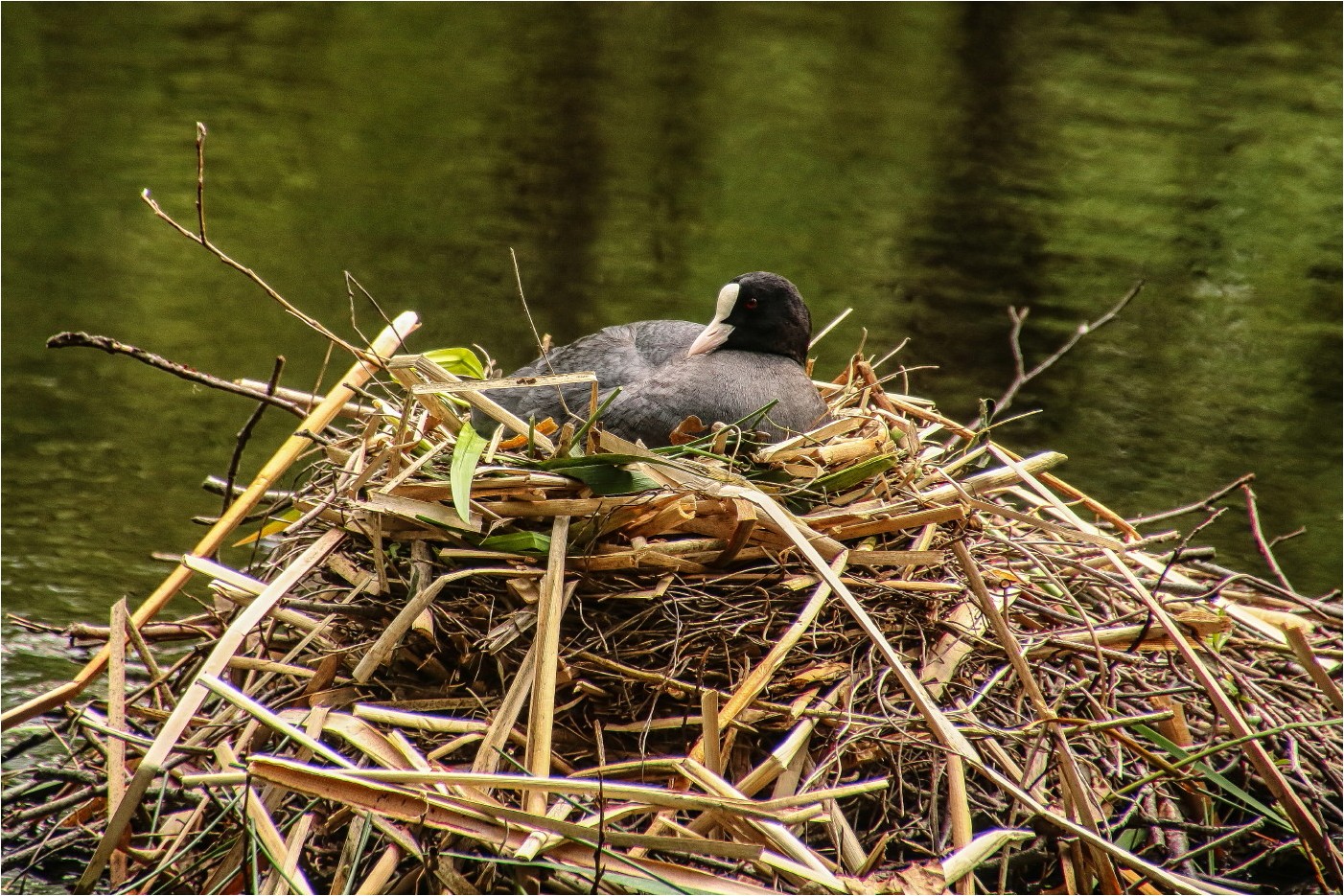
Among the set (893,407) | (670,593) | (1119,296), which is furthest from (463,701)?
(1119,296)

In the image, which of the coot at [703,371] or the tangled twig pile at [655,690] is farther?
the coot at [703,371]

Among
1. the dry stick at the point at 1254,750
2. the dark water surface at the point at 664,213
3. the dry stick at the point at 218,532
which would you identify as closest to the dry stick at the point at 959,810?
the dry stick at the point at 1254,750

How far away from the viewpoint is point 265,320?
6988 mm

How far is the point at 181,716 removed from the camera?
241 cm

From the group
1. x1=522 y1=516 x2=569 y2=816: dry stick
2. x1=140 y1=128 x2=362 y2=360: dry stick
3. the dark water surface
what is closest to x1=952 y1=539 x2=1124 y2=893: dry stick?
x1=522 y1=516 x2=569 y2=816: dry stick

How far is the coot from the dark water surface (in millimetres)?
1528

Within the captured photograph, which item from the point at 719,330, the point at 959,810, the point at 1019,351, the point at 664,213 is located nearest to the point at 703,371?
the point at 719,330

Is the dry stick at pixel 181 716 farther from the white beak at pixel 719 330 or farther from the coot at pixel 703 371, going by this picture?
the white beak at pixel 719 330

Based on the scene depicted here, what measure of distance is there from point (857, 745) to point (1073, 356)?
4900 millimetres

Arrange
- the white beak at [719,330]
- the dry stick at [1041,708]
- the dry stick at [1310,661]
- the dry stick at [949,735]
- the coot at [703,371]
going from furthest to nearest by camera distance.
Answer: the white beak at [719,330], the coot at [703,371], the dry stick at [1310,661], the dry stick at [1041,708], the dry stick at [949,735]

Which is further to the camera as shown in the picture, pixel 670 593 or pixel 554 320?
pixel 554 320

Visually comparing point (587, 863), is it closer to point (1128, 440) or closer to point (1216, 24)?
point (1128, 440)

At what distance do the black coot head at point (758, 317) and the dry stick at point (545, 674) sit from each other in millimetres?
1013

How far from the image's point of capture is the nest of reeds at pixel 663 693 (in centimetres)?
241
